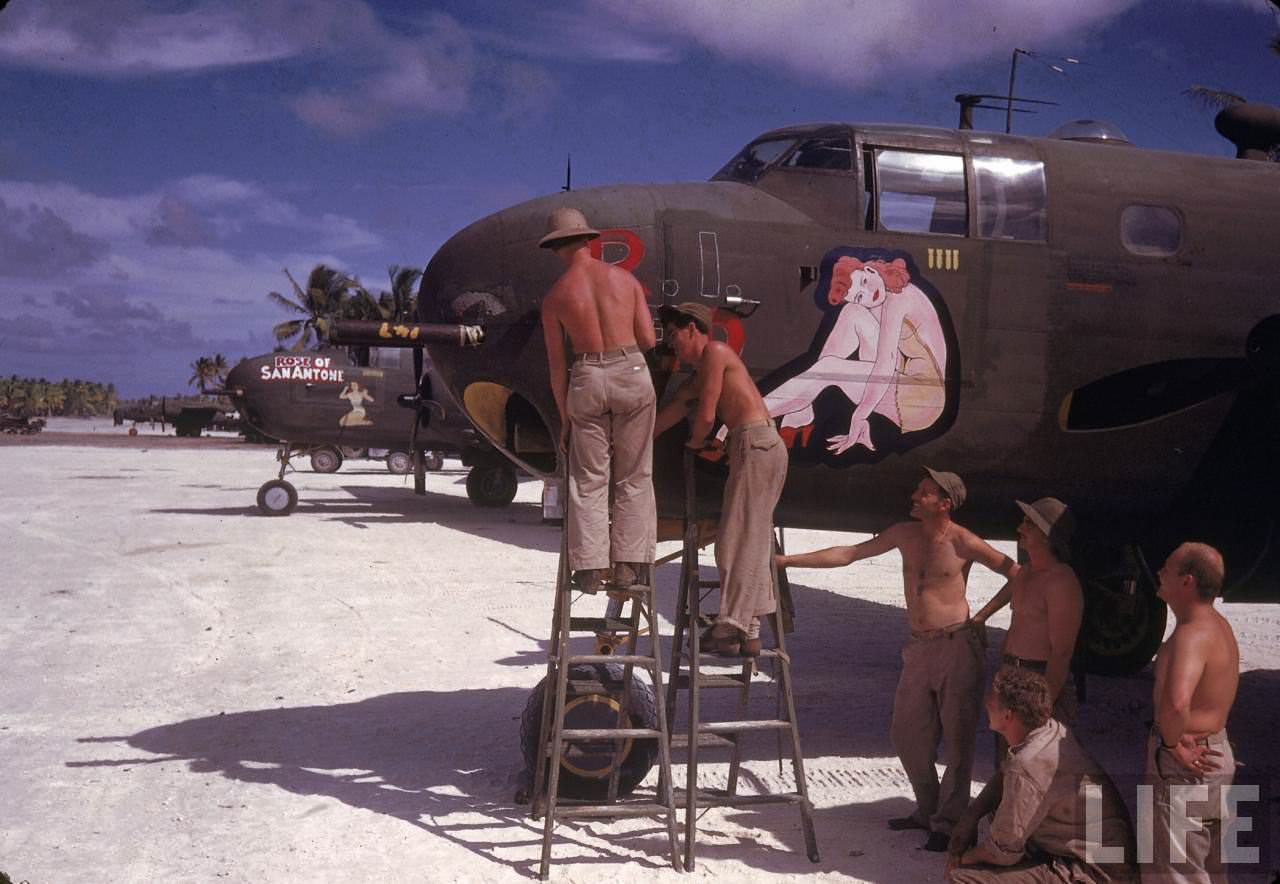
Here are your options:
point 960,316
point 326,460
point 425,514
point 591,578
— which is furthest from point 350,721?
point 326,460

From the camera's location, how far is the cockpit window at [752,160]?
7.03 meters

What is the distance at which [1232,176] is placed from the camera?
7371 mm

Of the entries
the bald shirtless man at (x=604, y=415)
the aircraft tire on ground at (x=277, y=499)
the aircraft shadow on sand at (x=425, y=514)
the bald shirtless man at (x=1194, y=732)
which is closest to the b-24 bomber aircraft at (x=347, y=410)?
the aircraft tire on ground at (x=277, y=499)

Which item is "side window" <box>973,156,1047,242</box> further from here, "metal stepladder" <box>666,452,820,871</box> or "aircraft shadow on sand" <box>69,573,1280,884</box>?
"aircraft shadow on sand" <box>69,573,1280,884</box>

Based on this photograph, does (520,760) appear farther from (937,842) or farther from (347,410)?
(347,410)

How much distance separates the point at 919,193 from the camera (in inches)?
269

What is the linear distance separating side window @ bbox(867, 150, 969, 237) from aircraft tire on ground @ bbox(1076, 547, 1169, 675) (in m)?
5.71

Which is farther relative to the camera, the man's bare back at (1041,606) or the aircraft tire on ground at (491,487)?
the aircraft tire on ground at (491,487)

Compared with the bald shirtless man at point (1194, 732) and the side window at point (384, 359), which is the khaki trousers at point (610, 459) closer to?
the bald shirtless man at point (1194, 732)

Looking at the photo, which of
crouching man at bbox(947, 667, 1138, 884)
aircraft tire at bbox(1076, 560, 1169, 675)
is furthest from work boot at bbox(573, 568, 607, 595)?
aircraft tire at bbox(1076, 560, 1169, 675)

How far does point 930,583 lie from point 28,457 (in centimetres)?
4947

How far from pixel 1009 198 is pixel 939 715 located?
3.52m

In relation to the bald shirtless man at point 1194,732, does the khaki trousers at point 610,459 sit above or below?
above

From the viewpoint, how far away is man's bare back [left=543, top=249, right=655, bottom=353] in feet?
19.0
